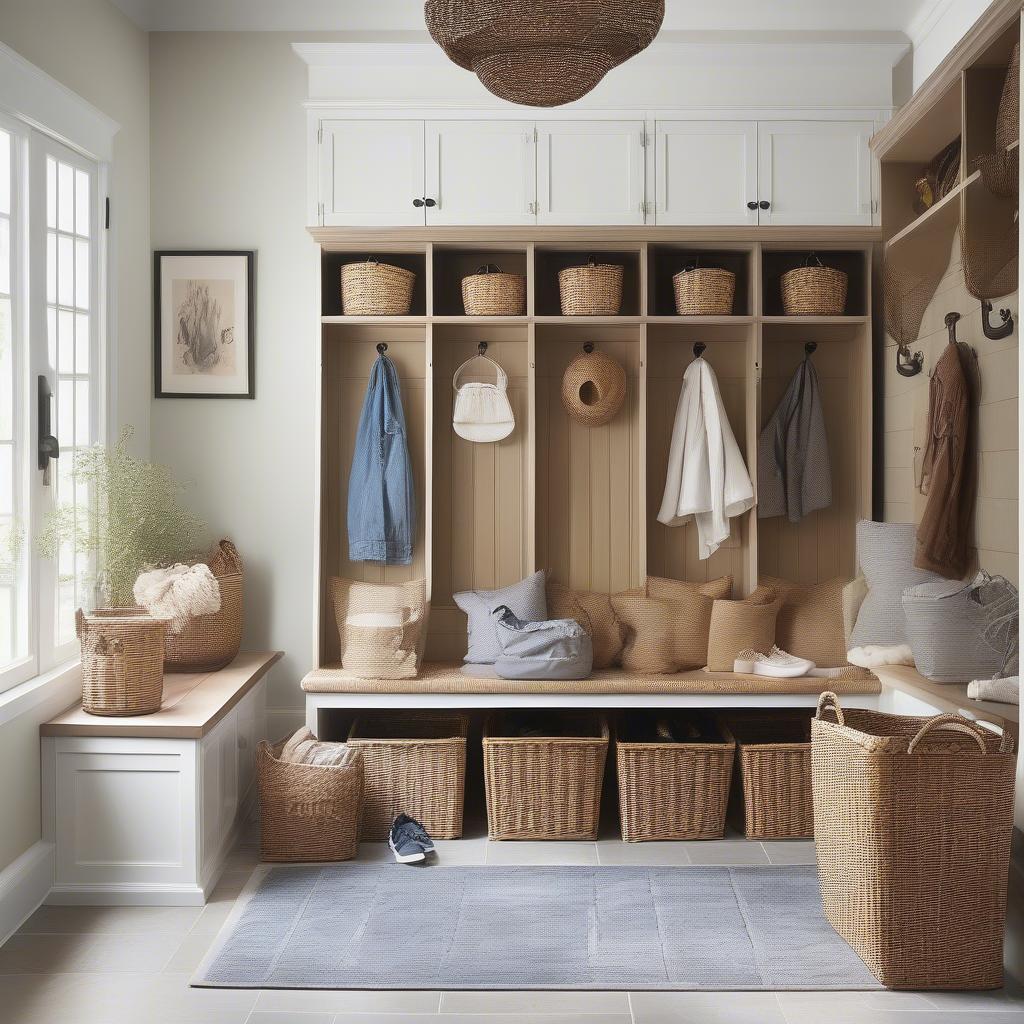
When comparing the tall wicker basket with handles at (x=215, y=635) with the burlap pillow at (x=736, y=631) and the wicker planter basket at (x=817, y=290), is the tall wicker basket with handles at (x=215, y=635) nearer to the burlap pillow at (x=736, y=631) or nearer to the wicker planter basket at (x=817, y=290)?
the burlap pillow at (x=736, y=631)

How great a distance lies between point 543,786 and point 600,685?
41 cm

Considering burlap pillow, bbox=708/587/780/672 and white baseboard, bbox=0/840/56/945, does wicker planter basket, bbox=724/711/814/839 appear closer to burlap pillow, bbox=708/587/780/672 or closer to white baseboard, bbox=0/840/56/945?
burlap pillow, bbox=708/587/780/672

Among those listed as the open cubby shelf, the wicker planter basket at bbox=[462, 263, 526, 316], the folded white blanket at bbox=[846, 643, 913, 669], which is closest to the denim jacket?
the open cubby shelf

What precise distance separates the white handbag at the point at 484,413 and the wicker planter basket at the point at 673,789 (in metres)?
1.32

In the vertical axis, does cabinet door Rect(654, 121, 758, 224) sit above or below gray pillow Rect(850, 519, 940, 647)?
above

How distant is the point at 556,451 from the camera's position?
4395 mm

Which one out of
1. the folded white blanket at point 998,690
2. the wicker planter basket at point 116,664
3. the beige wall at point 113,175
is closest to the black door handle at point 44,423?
the wicker planter basket at point 116,664

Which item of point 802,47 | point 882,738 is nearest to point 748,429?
point 802,47

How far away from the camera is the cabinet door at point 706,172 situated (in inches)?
159

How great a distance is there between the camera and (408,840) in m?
3.63

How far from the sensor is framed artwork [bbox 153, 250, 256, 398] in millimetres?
4266

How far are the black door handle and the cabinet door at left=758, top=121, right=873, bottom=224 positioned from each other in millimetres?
2628

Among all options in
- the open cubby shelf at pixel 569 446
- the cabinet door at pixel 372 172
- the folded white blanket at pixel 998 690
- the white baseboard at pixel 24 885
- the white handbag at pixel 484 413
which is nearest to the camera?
the folded white blanket at pixel 998 690

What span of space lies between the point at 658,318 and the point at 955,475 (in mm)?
1296
